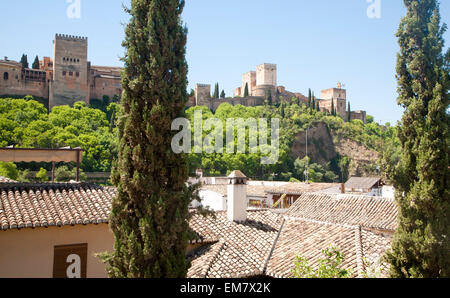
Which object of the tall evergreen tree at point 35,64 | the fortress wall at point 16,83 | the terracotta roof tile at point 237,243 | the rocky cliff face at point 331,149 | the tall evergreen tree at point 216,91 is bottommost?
the terracotta roof tile at point 237,243

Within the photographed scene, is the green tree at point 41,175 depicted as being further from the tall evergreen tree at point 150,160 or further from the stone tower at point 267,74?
the stone tower at point 267,74

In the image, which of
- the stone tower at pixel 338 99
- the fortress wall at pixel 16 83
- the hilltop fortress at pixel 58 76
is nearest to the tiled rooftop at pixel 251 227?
the hilltop fortress at pixel 58 76

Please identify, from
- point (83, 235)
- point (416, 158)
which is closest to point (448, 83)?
point (416, 158)

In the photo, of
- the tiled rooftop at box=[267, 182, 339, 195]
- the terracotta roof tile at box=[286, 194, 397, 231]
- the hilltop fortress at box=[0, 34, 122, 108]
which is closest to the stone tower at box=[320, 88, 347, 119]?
the hilltop fortress at box=[0, 34, 122, 108]

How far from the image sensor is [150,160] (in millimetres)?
6406

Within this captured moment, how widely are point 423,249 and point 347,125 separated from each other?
7855 cm

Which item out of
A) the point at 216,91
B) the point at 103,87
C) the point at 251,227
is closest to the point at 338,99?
the point at 216,91

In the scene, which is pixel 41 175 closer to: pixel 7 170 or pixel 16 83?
pixel 7 170

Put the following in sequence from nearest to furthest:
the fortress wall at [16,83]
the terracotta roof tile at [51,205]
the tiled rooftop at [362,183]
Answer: the terracotta roof tile at [51,205] < the tiled rooftop at [362,183] < the fortress wall at [16,83]

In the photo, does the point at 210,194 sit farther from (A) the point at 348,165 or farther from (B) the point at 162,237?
(A) the point at 348,165

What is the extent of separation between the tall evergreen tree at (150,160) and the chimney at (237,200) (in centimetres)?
702

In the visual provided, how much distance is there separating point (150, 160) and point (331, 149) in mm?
75006

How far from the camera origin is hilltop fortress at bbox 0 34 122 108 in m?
61.6

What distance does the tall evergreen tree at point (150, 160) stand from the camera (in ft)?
20.7
